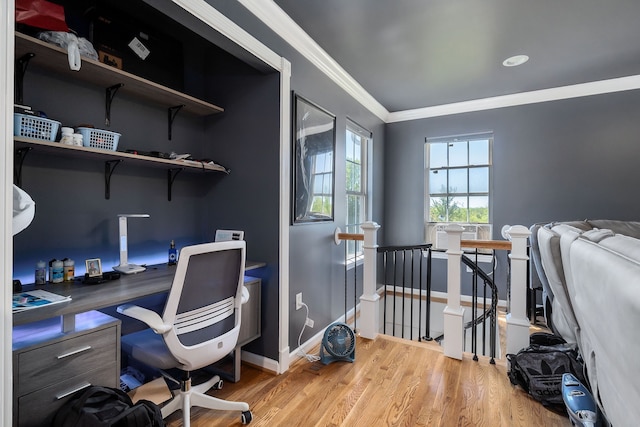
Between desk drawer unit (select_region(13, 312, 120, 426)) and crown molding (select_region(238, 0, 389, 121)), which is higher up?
crown molding (select_region(238, 0, 389, 121))

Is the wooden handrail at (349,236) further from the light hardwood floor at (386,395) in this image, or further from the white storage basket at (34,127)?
the white storage basket at (34,127)

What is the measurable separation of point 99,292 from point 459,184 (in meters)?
4.05

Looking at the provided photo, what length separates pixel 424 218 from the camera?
4309 mm

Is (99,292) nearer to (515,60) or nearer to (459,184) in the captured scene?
(515,60)

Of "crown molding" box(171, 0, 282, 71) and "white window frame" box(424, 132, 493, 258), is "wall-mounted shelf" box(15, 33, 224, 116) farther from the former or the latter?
"white window frame" box(424, 132, 493, 258)

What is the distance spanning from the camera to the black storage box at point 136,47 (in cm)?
173

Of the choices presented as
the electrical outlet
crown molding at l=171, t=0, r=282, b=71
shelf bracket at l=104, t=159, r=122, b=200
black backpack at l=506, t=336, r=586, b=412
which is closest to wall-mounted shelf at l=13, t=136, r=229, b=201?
shelf bracket at l=104, t=159, r=122, b=200

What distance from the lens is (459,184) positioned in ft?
13.5

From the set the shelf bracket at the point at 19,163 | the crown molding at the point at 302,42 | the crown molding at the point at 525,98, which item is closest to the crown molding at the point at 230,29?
the crown molding at the point at 302,42

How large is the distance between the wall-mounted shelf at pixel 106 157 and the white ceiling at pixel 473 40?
4.08 ft

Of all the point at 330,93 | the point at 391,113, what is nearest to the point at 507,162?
the point at 391,113

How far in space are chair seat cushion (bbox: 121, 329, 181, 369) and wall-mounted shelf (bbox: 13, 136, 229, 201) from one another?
902mm

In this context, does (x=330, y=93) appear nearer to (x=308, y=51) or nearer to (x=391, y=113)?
(x=308, y=51)

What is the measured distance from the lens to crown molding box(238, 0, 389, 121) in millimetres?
1982
